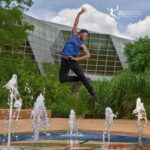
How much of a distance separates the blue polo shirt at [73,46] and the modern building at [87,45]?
47.2 meters

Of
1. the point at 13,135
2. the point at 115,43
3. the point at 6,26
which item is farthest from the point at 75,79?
the point at 115,43

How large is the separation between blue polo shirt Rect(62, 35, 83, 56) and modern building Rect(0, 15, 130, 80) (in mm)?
47214

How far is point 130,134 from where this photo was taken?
10.1m

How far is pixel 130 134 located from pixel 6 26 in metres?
14.2

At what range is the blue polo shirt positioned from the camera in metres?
8.48

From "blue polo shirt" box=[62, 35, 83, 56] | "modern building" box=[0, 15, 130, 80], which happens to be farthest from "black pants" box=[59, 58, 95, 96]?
"modern building" box=[0, 15, 130, 80]

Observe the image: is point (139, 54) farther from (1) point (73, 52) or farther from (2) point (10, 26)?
(1) point (73, 52)

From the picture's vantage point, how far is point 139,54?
49.0 meters

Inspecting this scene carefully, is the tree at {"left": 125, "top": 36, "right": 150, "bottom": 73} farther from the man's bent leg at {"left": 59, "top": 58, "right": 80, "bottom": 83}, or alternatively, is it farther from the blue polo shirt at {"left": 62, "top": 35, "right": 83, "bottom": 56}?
the blue polo shirt at {"left": 62, "top": 35, "right": 83, "bottom": 56}

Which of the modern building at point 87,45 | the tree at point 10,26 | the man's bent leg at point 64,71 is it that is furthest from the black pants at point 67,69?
the modern building at point 87,45

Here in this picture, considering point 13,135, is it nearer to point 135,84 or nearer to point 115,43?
point 135,84

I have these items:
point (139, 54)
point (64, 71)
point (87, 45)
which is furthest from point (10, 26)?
point (87, 45)

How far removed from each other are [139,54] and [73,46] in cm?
4095

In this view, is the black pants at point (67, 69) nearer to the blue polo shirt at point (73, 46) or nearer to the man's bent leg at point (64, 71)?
the man's bent leg at point (64, 71)
